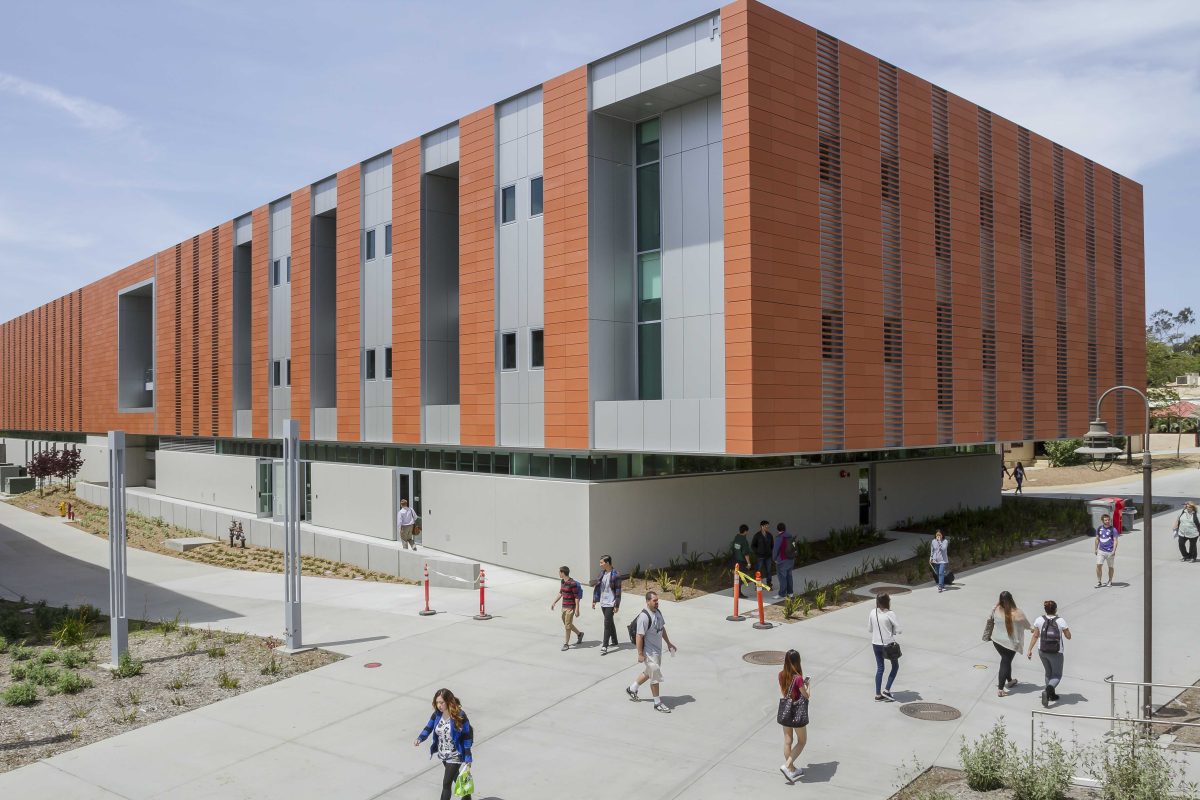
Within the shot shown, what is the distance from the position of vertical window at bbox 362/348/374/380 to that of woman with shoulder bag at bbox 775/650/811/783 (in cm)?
2520

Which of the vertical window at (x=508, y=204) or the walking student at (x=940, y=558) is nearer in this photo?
the walking student at (x=940, y=558)

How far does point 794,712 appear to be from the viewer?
34.6ft

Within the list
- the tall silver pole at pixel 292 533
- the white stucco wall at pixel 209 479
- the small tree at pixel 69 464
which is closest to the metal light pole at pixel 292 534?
the tall silver pole at pixel 292 533

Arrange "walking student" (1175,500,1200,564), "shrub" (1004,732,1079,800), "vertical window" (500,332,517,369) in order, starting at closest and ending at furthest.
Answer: "shrub" (1004,732,1079,800)
"walking student" (1175,500,1200,564)
"vertical window" (500,332,517,369)

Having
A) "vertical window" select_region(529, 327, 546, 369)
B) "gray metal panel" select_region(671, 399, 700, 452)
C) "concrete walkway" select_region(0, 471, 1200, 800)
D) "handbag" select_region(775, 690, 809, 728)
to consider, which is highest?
"vertical window" select_region(529, 327, 546, 369)

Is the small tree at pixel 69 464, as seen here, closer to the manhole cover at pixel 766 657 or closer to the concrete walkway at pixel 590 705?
the concrete walkway at pixel 590 705

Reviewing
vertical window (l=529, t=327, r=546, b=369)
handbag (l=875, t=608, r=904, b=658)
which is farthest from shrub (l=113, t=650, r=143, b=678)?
handbag (l=875, t=608, r=904, b=658)

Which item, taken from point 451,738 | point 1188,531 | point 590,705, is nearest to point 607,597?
point 590,705

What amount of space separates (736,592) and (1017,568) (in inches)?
425

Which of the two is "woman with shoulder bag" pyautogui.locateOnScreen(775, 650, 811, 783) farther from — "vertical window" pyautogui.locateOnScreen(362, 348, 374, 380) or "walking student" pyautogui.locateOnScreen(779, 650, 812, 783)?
"vertical window" pyautogui.locateOnScreen(362, 348, 374, 380)

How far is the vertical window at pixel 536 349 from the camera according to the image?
25.2 metres

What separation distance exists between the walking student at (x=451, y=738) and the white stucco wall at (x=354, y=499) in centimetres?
2333

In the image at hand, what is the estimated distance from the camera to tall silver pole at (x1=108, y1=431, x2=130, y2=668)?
650 inches

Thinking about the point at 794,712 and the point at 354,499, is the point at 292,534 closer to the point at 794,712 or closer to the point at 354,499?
the point at 794,712
